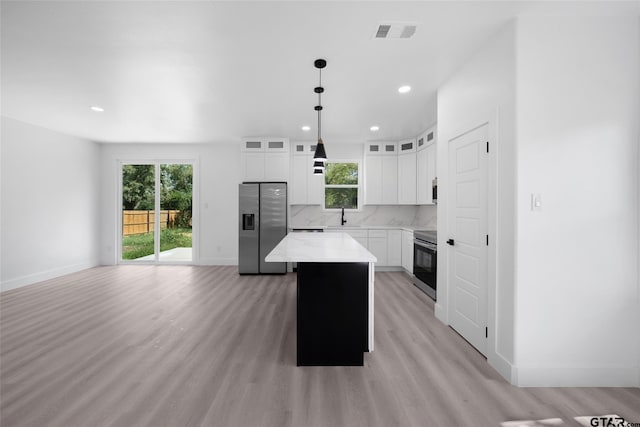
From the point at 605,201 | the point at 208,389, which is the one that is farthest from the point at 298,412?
the point at 605,201

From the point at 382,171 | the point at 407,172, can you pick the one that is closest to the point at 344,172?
the point at 382,171

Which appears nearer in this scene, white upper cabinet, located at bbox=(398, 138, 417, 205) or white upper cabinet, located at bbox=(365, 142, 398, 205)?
white upper cabinet, located at bbox=(398, 138, 417, 205)

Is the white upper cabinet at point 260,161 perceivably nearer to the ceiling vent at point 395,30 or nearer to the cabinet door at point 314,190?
the cabinet door at point 314,190

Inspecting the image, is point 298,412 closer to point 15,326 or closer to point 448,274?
point 448,274

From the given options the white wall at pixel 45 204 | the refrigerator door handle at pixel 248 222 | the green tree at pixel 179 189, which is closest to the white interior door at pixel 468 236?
the refrigerator door handle at pixel 248 222

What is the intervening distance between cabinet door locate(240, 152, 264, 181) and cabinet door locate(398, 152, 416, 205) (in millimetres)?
2807

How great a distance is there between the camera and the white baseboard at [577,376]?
7.01ft

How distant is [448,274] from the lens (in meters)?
3.21

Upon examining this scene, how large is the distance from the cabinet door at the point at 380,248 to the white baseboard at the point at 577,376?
388cm

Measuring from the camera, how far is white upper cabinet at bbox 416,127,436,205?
507cm

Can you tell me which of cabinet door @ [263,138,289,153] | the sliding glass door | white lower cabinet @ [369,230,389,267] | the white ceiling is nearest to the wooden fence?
the sliding glass door

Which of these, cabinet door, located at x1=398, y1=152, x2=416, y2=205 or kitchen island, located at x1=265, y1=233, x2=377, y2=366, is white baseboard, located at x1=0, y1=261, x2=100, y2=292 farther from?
cabinet door, located at x1=398, y1=152, x2=416, y2=205

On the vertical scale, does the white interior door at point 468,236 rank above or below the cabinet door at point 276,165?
below

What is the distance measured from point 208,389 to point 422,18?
304 cm
